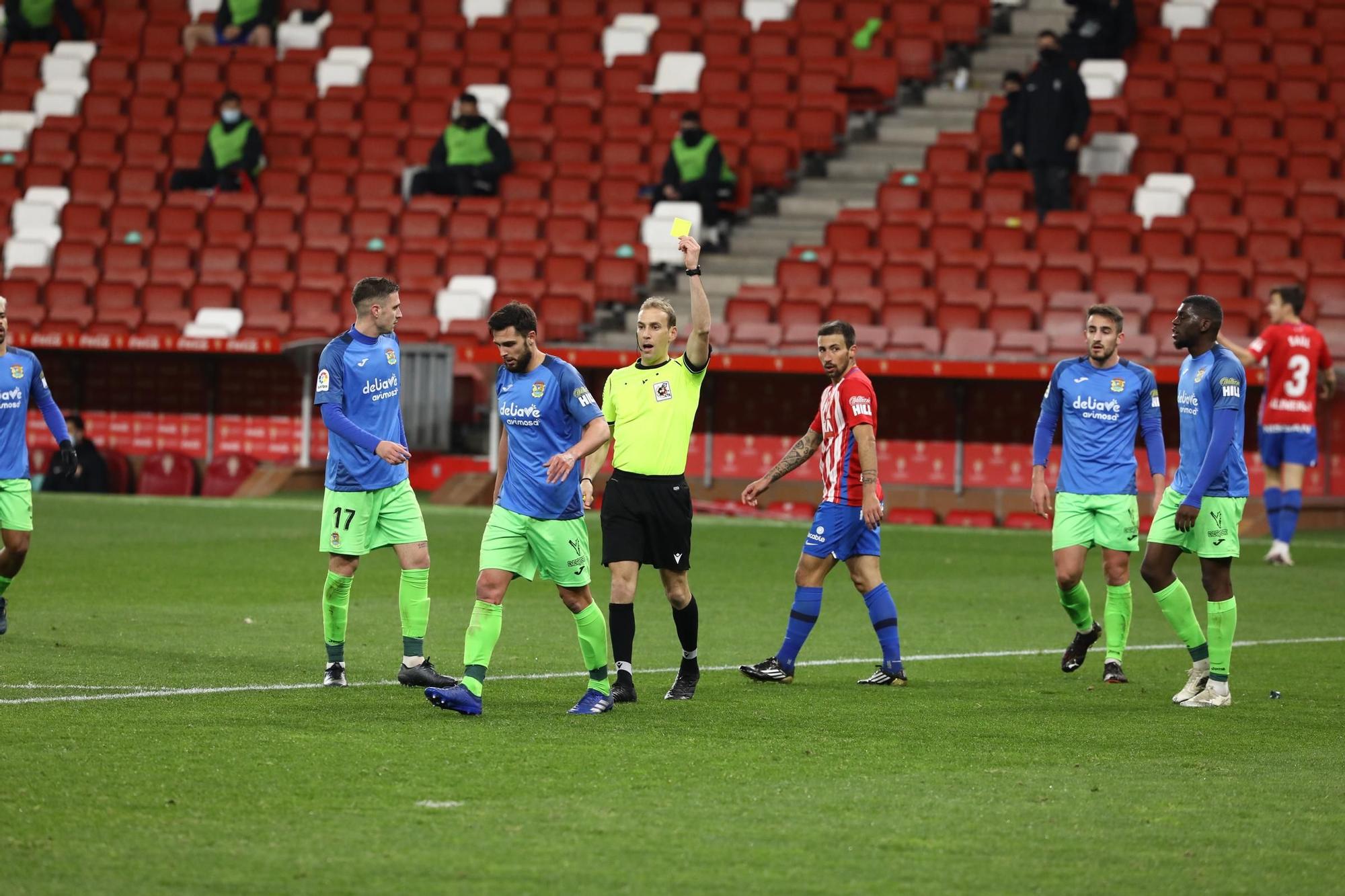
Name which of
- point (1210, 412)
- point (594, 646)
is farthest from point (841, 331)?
point (594, 646)

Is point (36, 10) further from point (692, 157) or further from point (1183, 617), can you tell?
point (1183, 617)

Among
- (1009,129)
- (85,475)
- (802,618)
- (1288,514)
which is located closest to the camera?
(802,618)

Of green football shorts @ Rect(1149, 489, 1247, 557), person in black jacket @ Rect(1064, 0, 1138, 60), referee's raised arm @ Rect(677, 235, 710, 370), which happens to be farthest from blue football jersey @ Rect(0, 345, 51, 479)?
person in black jacket @ Rect(1064, 0, 1138, 60)

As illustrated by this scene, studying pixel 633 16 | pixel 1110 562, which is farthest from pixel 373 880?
pixel 633 16

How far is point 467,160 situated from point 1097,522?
18.2 meters

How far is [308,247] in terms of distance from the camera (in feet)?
85.8

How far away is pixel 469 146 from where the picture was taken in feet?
88.3

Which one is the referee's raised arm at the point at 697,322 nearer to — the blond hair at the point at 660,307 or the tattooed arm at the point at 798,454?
the blond hair at the point at 660,307

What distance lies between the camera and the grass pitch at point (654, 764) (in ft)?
18.6

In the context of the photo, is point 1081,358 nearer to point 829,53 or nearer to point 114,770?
point 114,770

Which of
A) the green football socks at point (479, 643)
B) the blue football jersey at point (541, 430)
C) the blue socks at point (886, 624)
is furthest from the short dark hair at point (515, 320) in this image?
the blue socks at point (886, 624)

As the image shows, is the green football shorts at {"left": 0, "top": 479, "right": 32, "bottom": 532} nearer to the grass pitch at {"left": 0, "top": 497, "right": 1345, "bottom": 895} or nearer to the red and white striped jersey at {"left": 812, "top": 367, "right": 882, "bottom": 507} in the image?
the grass pitch at {"left": 0, "top": 497, "right": 1345, "bottom": 895}

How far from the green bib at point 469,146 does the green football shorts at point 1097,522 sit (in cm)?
1784

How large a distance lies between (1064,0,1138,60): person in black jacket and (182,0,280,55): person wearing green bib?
13.4m
